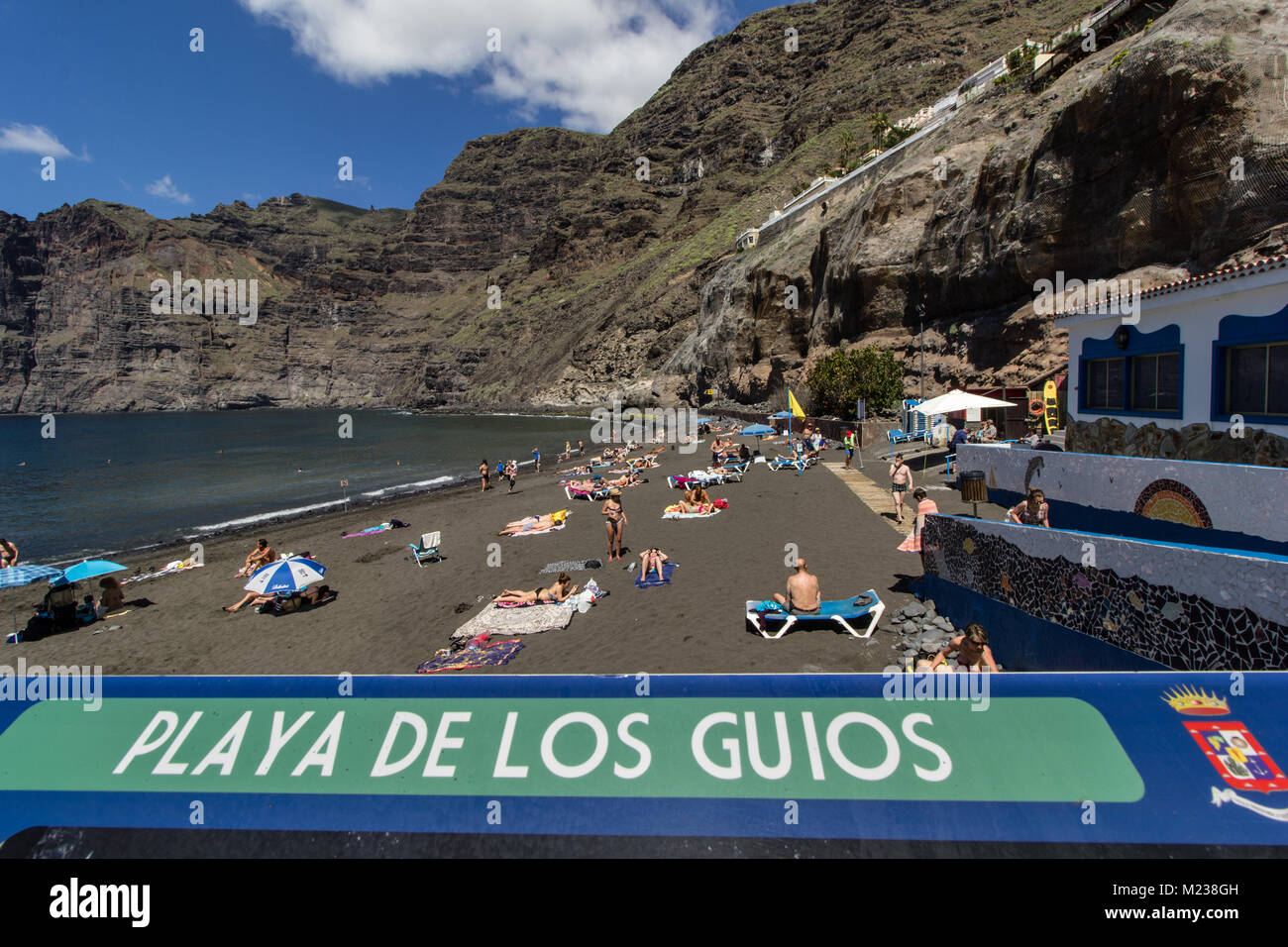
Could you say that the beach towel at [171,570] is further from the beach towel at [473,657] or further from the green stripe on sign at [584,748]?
the green stripe on sign at [584,748]

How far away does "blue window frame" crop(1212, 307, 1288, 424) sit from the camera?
9.64 m

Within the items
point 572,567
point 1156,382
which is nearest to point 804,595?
point 572,567

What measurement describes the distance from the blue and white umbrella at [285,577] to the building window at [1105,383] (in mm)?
16677

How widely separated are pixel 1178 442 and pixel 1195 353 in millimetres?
1631

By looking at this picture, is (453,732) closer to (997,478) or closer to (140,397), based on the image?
(997,478)

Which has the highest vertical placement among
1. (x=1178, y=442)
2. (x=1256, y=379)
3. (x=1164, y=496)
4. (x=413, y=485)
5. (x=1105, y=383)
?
(x=1105, y=383)

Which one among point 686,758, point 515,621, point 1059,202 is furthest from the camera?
point 1059,202

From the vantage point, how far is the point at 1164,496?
8203 mm

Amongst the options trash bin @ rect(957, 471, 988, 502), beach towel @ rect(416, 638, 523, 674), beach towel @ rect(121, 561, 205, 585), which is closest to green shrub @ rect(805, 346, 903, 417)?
trash bin @ rect(957, 471, 988, 502)

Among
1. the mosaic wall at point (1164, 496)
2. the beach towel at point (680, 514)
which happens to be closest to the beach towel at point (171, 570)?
the beach towel at point (680, 514)

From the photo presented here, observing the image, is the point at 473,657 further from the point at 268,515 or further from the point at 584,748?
the point at 268,515

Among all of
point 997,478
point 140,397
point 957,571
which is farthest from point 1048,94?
point 140,397

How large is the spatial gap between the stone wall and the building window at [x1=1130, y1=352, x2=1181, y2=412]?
444 millimetres

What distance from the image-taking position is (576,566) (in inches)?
489
